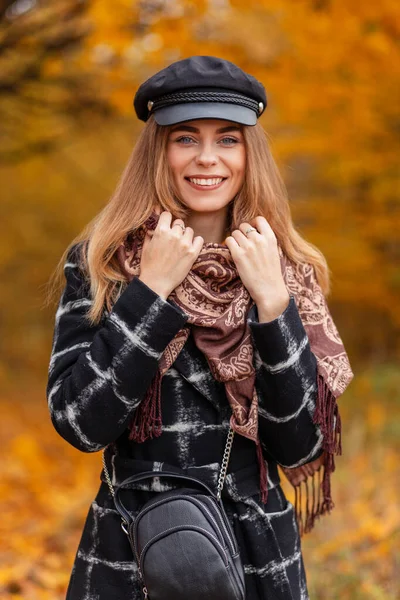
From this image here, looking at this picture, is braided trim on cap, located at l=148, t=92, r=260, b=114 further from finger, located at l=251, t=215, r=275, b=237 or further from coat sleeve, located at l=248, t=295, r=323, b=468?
coat sleeve, located at l=248, t=295, r=323, b=468

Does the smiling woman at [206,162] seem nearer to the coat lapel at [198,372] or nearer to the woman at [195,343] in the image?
the woman at [195,343]

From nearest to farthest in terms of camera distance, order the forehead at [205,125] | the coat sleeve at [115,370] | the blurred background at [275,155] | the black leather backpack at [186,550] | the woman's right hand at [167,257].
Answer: the black leather backpack at [186,550] < the coat sleeve at [115,370] < the woman's right hand at [167,257] < the forehead at [205,125] < the blurred background at [275,155]

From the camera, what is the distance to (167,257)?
1875mm

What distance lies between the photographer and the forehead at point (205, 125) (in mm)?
1965

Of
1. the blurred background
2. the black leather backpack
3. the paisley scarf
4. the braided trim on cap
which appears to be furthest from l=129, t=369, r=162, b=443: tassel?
the blurred background

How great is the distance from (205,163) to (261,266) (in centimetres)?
31

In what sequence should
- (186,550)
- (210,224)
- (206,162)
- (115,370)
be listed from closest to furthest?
(186,550), (115,370), (206,162), (210,224)

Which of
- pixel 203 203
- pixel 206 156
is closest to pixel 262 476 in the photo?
pixel 203 203

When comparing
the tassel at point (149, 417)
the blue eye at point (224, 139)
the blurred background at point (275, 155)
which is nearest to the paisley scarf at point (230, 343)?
the tassel at point (149, 417)

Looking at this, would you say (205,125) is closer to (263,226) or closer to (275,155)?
(263,226)

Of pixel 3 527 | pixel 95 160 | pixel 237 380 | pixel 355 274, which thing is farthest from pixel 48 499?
pixel 95 160

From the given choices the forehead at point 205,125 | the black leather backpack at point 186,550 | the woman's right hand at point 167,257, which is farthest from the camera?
the forehead at point 205,125

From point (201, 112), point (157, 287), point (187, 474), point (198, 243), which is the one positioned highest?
point (201, 112)

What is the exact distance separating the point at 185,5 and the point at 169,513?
3473 mm
